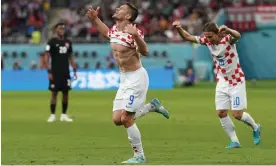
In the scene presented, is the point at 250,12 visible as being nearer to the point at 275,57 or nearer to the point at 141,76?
the point at 275,57

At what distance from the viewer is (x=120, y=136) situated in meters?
18.8

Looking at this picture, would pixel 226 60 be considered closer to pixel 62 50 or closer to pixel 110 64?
pixel 62 50

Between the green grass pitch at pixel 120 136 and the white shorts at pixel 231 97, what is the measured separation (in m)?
0.72

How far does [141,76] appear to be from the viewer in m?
13.9

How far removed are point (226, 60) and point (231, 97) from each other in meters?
0.66

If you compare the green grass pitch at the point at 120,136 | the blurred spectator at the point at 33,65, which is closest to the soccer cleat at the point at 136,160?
the green grass pitch at the point at 120,136

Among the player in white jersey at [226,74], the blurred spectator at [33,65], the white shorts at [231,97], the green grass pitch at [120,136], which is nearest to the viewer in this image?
the green grass pitch at [120,136]

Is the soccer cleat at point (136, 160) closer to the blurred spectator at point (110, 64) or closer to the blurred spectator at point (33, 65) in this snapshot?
the blurred spectator at point (110, 64)

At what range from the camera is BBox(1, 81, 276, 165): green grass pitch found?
14.3 metres

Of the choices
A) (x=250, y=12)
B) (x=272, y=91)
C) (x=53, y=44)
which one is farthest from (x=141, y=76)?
(x=250, y=12)

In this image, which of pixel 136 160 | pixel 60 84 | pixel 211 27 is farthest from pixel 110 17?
pixel 136 160

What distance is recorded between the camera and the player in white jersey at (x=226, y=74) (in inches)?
640

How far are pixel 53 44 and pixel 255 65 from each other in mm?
27888

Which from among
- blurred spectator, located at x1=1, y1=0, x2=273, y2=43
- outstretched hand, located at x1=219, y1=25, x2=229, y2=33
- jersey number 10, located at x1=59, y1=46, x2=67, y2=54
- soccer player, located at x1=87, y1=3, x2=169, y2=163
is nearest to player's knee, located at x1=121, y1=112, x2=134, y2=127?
soccer player, located at x1=87, y1=3, x2=169, y2=163
